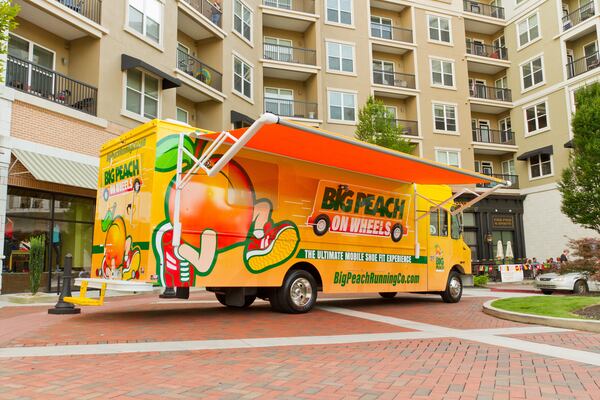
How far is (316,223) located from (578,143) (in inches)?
688

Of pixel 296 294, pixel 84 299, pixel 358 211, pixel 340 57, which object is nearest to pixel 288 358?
pixel 296 294

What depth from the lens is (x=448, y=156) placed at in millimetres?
35125

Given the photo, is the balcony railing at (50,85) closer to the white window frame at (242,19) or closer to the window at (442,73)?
the white window frame at (242,19)

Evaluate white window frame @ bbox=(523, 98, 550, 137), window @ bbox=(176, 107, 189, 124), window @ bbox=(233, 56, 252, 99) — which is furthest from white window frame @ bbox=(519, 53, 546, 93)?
window @ bbox=(176, 107, 189, 124)

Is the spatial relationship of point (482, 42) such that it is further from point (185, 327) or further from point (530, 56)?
point (185, 327)

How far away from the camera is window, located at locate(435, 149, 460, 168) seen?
34.9m

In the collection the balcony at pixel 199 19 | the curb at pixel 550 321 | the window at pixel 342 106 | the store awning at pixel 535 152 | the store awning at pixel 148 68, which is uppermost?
the balcony at pixel 199 19

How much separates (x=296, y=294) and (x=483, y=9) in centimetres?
3646

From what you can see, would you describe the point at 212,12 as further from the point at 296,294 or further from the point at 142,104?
A: the point at 296,294

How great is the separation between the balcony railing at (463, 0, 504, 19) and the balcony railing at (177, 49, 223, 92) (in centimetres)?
2333

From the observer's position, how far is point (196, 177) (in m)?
8.83

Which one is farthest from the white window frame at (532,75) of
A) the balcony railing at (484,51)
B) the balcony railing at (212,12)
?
the balcony railing at (212,12)

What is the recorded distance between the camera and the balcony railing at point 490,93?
37656 mm

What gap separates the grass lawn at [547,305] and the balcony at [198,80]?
15.6m
